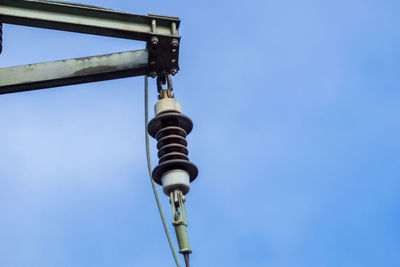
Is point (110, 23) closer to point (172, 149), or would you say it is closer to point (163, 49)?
point (163, 49)

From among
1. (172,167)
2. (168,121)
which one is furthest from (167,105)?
(172,167)

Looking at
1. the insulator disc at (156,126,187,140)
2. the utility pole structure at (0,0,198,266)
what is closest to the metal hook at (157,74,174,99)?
the utility pole structure at (0,0,198,266)

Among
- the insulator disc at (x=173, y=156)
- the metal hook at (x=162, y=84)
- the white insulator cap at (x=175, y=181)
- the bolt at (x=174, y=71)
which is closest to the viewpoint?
the white insulator cap at (x=175, y=181)

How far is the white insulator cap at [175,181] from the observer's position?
14.1 ft

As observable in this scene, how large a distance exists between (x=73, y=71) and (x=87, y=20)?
1.46 feet

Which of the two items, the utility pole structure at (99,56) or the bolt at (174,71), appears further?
the bolt at (174,71)

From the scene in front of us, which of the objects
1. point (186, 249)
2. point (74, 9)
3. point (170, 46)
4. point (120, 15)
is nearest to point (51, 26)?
point (74, 9)

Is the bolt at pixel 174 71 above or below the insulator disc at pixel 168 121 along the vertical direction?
above

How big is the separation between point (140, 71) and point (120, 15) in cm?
50

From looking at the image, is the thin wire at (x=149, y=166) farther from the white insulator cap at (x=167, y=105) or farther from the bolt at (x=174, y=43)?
the bolt at (x=174, y=43)

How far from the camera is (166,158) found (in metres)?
4.51

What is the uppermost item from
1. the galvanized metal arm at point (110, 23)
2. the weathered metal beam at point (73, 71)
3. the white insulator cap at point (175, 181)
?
the galvanized metal arm at point (110, 23)

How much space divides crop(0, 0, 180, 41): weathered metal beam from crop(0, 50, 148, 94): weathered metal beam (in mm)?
201

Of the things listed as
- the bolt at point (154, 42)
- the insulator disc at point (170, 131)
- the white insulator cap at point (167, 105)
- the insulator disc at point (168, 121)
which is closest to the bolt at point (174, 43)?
the bolt at point (154, 42)
